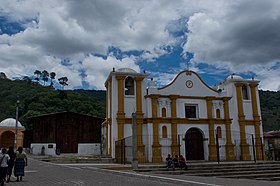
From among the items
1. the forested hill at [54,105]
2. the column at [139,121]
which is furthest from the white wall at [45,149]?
the forested hill at [54,105]

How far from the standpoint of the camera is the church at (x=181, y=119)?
2466 centimetres

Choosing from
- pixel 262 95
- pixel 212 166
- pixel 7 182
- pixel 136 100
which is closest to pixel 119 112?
pixel 136 100

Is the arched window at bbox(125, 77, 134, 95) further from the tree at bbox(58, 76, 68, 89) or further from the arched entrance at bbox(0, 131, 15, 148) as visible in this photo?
the tree at bbox(58, 76, 68, 89)

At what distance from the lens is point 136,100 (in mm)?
25656

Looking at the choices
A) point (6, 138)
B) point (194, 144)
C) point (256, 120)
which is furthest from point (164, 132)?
point (6, 138)

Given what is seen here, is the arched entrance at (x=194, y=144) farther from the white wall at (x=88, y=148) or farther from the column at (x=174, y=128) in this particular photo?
the white wall at (x=88, y=148)

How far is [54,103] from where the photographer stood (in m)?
56.3

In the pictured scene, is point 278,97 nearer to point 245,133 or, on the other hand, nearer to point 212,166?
point 245,133

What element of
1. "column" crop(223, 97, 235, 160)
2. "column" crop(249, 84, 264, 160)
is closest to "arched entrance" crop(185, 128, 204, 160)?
"column" crop(223, 97, 235, 160)

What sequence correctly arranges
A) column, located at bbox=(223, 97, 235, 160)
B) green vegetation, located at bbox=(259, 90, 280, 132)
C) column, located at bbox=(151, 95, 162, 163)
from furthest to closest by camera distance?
green vegetation, located at bbox=(259, 90, 280, 132) < column, located at bbox=(223, 97, 235, 160) < column, located at bbox=(151, 95, 162, 163)

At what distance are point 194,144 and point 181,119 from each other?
252 cm

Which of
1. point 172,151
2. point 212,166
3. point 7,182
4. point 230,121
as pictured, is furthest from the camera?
point 230,121

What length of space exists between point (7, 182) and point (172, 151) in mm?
14983

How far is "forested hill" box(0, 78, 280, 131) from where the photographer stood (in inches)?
2127
